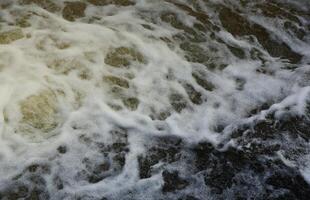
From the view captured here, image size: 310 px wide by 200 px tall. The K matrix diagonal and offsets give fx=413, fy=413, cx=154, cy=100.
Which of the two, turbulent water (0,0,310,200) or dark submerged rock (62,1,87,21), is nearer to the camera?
turbulent water (0,0,310,200)

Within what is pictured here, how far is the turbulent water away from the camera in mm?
3746

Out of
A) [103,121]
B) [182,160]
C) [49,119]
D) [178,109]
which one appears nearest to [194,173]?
[182,160]

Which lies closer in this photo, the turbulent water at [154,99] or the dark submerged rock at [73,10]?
the turbulent water at [154,99]

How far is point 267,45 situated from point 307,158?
1734mm

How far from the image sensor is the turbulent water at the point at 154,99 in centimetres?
375

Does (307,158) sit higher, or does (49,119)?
(307,158)

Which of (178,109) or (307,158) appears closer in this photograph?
(307,158)

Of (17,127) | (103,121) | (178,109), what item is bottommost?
(17,127)

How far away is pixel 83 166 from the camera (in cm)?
382

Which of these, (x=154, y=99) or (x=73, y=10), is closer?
(x=154, y=99)

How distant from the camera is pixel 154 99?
4.45 meters

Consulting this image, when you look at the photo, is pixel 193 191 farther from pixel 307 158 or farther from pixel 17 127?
pixel 17 127

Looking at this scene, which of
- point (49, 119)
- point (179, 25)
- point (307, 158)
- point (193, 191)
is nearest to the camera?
point (193, 191)

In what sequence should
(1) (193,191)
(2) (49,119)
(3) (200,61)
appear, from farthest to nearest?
(3) (200,61) → (2) (49,119) → (1) (193,191)
